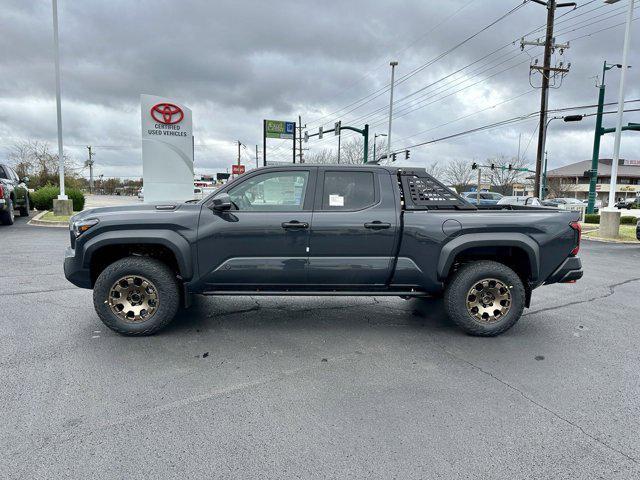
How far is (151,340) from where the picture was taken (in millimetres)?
4234

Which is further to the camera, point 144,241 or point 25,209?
point 25,209

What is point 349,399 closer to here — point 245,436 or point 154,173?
point 245,436

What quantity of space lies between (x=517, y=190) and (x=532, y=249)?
83889 mm

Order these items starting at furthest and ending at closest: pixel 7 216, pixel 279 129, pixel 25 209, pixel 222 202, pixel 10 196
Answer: pixel 279 129, pixel 25 209, pixel 10 196, pixel 7 216, pixel 222 202

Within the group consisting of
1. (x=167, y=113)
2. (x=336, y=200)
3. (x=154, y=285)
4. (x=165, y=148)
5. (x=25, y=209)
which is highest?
(x=167, y=113)

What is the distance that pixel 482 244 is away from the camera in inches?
170

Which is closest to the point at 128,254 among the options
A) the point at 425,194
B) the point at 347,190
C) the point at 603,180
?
the point at 347,190

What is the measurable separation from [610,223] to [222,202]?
52.0 feet

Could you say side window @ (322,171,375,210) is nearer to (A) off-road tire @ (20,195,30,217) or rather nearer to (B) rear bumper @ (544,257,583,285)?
(B) rear bumper @ (544,257,583,285)

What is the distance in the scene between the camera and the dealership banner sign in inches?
579

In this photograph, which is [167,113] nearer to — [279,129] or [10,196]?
[10,196]

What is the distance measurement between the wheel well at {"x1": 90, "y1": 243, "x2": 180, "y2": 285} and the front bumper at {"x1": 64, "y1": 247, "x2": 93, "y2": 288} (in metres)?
0.10

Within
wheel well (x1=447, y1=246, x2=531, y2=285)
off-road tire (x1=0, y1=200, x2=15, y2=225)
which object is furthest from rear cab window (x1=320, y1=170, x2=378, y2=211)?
off-road tire (x1=0, y1=200, x2=15, y2=225)

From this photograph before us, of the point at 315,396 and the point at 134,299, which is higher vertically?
the point at 134,299
